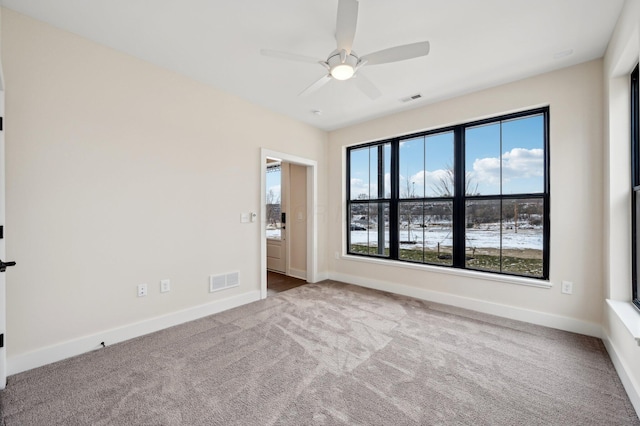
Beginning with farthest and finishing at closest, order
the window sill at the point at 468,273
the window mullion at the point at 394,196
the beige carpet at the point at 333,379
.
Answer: the window mullion at the point at 394,196 < the window sill at the point at 468,273 < the beige carpet at the point at 333,379

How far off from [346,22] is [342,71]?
0.43 m

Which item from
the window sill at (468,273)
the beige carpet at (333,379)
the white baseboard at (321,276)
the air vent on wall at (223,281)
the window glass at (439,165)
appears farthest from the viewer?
A: the white baseboard at (321,276)

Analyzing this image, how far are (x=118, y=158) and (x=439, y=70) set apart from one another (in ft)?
11.0

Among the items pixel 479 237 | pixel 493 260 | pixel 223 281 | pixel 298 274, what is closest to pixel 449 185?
pixel 479 237

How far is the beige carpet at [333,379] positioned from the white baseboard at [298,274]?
206cm

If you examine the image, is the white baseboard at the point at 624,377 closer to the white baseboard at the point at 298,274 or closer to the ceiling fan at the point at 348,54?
the ceiling fan at the point at 348,54

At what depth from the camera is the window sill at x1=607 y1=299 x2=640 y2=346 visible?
178 centimetres

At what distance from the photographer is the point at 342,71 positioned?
2221 millimetres

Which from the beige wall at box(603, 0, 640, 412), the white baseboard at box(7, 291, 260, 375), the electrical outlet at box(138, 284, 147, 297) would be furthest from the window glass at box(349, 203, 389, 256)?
the electrical outlet at box(138, 284, 147, 297)

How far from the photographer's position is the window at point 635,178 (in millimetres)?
2168

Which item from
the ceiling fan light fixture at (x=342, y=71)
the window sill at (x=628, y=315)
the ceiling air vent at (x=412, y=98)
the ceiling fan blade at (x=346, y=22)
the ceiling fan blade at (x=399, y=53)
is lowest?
the window sill at (x=628, y=315)

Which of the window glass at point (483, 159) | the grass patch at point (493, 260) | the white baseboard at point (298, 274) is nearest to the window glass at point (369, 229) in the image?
the grass patch at point (493, 260)

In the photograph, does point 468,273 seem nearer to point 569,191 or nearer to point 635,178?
point 569,191

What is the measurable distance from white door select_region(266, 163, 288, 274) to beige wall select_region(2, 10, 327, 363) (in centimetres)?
190
